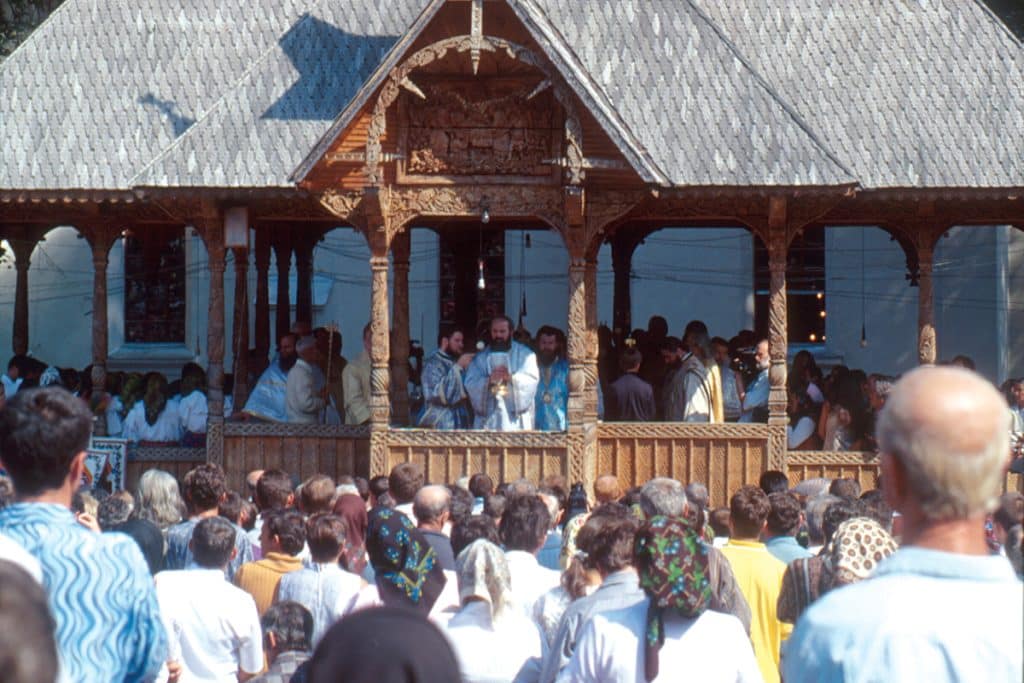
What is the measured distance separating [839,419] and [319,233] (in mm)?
8138

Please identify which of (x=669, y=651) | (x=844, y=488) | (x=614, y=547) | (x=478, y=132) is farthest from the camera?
(x=478, y=132)

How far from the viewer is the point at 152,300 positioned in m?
29.3

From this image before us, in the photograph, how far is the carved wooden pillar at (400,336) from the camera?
60.4 feet

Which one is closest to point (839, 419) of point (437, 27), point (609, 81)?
point (609, 81)

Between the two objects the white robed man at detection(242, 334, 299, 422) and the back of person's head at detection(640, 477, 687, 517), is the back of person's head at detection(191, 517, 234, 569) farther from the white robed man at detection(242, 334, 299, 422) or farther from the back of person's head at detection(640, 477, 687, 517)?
the white robed man at detection(242, 334, 299, 422)

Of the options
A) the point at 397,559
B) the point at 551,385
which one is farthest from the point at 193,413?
the point at 397,559

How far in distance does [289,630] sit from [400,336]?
40.4 ft

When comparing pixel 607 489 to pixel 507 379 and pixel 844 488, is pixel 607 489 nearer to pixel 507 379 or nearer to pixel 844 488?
pixel 844 488

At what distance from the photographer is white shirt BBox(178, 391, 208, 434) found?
722 inches

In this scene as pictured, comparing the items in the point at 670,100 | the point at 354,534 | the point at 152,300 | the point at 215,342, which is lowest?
the point at 354,534

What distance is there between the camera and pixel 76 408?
194 inches

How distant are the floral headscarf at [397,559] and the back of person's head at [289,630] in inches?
22.1

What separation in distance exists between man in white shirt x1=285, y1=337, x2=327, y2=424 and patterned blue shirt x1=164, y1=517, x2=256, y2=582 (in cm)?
814

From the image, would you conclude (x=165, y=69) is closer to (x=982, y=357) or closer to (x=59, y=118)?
(x=59, y=118)
